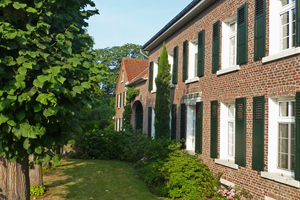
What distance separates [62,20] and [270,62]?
5112 mm

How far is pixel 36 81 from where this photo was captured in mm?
3713

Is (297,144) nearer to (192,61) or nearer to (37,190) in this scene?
(192,61)

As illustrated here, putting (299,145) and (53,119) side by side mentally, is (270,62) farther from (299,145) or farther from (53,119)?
(53,119)

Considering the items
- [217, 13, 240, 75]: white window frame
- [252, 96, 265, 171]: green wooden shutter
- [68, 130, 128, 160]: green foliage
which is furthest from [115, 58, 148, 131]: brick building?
[252, 96, 265, 171]: green wooden shutter

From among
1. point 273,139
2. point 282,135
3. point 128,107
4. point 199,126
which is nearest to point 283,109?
point 282,135

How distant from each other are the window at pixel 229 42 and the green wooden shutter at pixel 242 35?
74 centimetres

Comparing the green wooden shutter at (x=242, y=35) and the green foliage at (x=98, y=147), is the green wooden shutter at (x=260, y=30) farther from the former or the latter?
the green foliage at (x=98, y=147)

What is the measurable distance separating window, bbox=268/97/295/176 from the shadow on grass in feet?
12.3

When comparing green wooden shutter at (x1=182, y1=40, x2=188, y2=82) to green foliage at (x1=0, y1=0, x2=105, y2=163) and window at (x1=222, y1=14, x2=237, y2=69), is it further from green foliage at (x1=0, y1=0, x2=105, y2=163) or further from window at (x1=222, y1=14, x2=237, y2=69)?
green foliage at (x1=0, y1=0, x2=105, y2=163)

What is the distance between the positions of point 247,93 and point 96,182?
616 centimetres

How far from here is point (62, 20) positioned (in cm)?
467

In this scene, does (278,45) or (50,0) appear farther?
(278,45)

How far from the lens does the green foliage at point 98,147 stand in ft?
51.5

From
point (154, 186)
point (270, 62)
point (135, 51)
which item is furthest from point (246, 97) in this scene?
point (135, 51)
